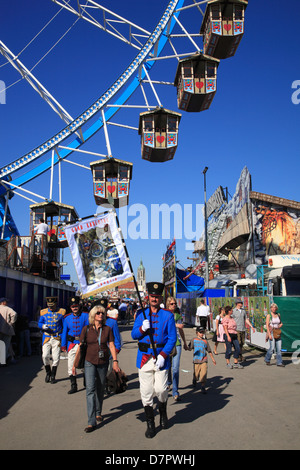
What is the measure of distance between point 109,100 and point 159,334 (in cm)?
1748

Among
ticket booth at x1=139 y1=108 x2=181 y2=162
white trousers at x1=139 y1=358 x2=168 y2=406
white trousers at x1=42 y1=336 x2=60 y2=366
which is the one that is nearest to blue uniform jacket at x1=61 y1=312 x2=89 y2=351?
white trousers at x1=42 y1=336 x2=60 y2=366

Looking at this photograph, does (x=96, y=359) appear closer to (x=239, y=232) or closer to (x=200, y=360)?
(x=200, y=360)

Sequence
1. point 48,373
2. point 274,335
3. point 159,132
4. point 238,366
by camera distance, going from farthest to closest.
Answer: point 159,132, point 274,335, point 238,366, point 48,373

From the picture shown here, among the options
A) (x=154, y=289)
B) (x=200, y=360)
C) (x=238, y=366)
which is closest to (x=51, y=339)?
(x=200, y=360)

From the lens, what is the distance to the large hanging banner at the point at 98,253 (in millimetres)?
6074

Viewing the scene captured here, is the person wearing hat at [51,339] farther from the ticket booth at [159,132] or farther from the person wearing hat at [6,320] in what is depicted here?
the ticket booth at [159,132]

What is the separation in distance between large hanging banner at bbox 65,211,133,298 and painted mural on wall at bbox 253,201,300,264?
2299cm

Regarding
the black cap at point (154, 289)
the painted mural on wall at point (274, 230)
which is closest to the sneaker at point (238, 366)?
the black cap at point (154, 289)

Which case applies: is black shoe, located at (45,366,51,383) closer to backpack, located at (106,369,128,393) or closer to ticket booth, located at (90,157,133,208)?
backpack, located at (106,369,128,393)

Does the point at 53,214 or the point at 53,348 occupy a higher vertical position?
the point at 53,214

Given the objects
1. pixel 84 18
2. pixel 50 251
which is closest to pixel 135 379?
pixel 50 251

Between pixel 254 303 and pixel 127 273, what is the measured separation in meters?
9.38

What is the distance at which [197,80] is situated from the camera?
16594 millimetres
